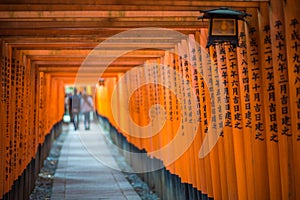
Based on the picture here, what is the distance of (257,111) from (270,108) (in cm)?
28

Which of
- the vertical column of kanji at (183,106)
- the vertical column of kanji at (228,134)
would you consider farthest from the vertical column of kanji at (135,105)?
the vertical column of kanji at (228,134)

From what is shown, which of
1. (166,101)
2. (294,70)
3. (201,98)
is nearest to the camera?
(294,70)

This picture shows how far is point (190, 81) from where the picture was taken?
21.3ft

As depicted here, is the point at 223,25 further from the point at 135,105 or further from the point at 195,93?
the point at 135,105

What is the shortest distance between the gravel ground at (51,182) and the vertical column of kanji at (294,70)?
19.9 ft

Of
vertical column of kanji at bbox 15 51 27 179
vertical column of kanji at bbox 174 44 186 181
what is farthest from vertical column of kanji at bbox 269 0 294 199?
vertical column of kanji at bbox 15 51 27 179

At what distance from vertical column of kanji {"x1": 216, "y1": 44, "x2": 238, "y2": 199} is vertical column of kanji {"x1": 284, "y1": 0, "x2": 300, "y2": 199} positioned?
138 centimetres

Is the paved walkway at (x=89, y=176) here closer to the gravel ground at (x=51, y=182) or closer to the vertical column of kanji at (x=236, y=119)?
the gravel ground at (x=51, y=182)

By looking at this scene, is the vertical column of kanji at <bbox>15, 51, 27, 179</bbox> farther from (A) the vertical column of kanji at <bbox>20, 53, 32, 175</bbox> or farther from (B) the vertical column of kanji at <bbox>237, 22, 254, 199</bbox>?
(B) the vertical column of kanji at <bbox>237, 22, 254, 199</bbox>

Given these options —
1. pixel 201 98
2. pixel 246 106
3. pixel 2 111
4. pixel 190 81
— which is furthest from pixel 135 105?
pixel 246 106

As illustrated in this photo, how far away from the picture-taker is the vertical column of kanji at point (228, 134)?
4.96 meters

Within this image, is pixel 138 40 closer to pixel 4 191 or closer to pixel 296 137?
pixel 4 191

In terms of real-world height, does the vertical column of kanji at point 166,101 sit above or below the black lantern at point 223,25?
below

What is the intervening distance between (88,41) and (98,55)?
164 centimetres
